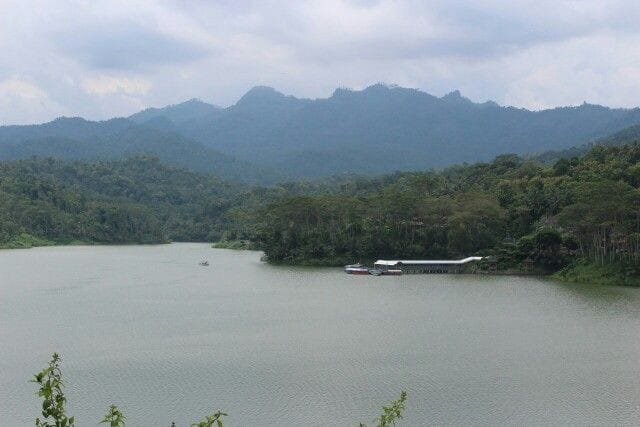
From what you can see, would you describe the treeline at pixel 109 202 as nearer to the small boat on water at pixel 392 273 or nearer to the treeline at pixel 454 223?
the treeline at pixel 454 223

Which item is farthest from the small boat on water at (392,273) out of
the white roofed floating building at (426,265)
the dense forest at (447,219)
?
the dense forest at (447,219)

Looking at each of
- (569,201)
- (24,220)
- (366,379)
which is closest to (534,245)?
(569,201)

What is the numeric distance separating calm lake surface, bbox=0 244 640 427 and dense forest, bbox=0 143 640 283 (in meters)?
5.49

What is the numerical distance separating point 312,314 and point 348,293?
788 centimetres

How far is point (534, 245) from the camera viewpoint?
46.2 metres

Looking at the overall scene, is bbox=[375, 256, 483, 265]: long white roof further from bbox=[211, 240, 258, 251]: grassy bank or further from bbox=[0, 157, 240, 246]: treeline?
bbox=[0, 157, 240, 246]: treeline

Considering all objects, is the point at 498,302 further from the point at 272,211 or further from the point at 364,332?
the point at 272,211

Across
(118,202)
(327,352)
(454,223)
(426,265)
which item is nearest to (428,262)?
(426,265)

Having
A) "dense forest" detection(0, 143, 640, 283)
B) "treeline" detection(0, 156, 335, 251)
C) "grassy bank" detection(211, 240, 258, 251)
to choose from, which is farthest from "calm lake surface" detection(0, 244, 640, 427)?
"grassy bank" detection(211, 240, 258, 251)

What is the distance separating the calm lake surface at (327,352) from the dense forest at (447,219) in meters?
5.49

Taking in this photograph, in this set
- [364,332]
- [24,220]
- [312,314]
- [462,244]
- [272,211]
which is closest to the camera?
[364,332]

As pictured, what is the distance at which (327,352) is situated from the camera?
71.8 feet

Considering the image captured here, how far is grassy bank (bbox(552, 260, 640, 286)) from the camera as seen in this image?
38969 mm

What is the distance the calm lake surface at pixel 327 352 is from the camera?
1634cm
